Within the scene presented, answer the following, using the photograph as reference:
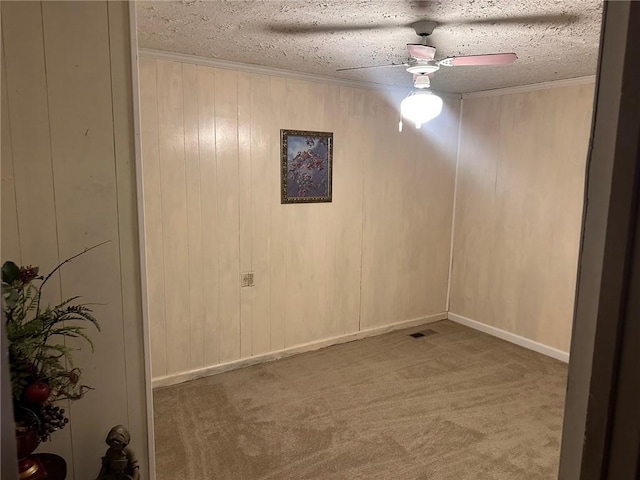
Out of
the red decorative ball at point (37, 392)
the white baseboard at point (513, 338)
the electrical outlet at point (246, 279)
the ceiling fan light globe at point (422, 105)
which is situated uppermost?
the ceiling fan light globe at point (422, 105)

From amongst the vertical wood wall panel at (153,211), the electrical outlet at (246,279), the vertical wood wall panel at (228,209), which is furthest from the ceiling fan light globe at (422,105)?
the electrical outlet at (246,279)

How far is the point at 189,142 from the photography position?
3256mm

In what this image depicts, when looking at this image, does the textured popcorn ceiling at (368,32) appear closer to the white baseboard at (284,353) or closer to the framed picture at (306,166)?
the framed picture at (306,166)

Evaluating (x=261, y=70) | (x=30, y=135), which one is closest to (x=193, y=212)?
(x=261, y=70)

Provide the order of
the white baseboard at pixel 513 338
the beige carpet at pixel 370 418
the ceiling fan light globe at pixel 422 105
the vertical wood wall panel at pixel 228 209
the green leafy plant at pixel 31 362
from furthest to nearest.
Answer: the white baseboard at pixel 513 338, the vertical wood wall panel at pixel 228 209, the ceiling fan light globe at pixel 422 105, the beige carpet at pixel 370 418, the green leafy plant at pixel 31 362

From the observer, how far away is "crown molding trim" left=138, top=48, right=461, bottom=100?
3064mm

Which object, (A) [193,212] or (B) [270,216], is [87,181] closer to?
Answer: (A) [193,212]

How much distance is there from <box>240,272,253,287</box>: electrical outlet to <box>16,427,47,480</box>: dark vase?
7.03ft

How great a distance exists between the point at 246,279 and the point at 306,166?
104 cm

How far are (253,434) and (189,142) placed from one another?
199cm

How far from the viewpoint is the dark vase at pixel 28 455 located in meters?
1.49

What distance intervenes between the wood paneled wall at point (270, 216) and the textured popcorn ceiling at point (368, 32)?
Result: 12.8 inches

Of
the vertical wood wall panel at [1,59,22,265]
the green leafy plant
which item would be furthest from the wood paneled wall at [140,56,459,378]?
the green leafy plant

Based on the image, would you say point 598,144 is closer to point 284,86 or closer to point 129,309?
point 129,309
